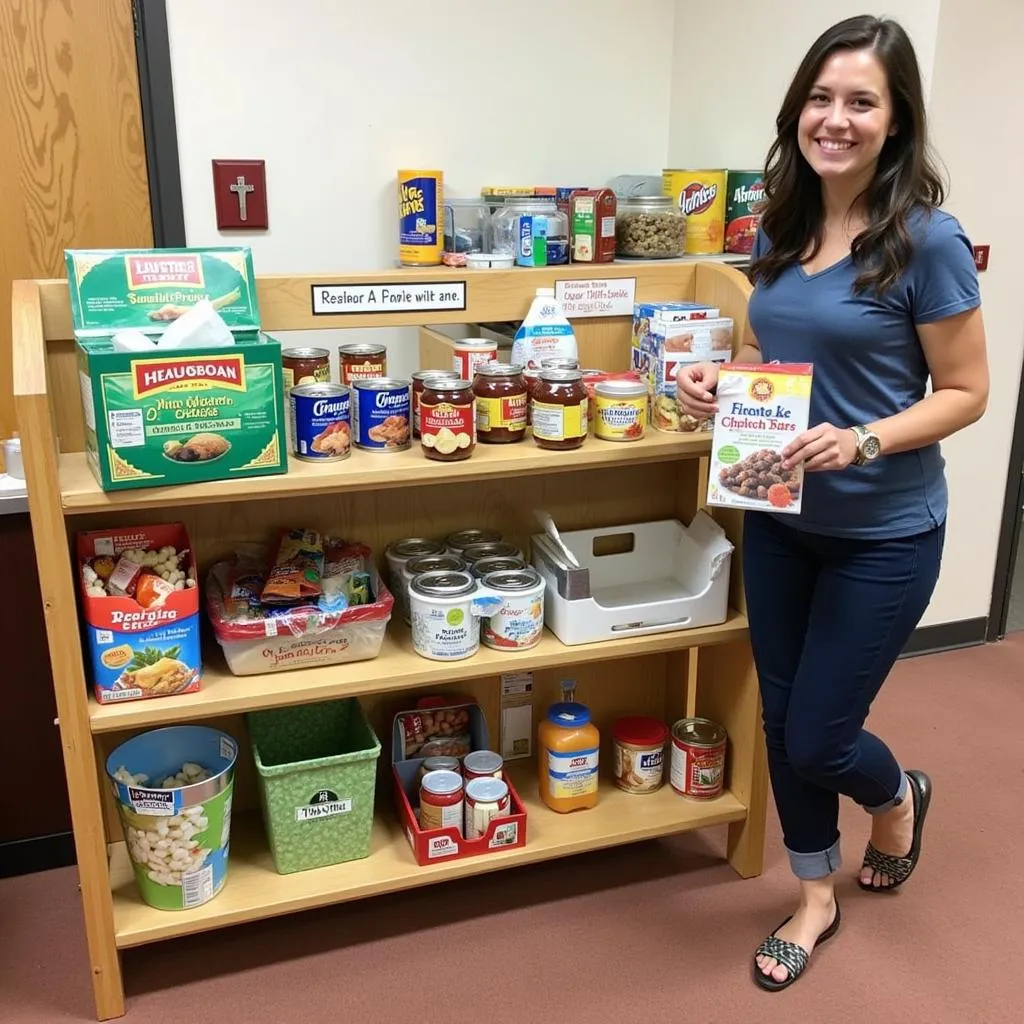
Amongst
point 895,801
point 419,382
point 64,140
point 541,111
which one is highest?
point 541,111

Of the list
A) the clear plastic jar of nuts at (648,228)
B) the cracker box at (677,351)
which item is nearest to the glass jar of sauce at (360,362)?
the cracker box at (677,351)

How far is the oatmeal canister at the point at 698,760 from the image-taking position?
6.84ft

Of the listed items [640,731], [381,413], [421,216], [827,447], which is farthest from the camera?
[421,216]

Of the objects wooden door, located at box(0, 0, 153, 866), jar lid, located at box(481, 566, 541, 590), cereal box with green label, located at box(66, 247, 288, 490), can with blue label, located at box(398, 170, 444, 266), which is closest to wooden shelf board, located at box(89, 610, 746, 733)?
jar lid, located at box(481, 566, 541, 590)

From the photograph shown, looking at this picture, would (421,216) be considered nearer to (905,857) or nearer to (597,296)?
(597,296)

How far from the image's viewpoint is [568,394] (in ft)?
5.63

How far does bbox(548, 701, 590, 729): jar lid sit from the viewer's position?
6.73 ft

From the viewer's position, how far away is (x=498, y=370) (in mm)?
1756

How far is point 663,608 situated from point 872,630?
42cm

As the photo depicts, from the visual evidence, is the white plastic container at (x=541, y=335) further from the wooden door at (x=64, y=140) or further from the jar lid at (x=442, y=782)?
the wooden door at (x=64, y=140)

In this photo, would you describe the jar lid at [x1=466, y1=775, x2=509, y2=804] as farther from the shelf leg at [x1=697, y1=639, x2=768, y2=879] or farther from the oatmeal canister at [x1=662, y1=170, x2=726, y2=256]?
the oatmeal canister at [x1=662, y1=170, x2=726, y2=256]

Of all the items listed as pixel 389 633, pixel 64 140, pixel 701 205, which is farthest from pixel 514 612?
pixel 64 140

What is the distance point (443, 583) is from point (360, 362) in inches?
15.6

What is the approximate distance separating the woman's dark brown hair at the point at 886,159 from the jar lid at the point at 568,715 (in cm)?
95
